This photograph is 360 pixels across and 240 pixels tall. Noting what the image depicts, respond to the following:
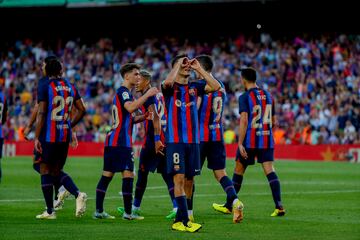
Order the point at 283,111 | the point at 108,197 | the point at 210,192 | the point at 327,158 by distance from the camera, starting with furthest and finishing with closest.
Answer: the point at 283,111 → the point at 327,158 → the point at 210,192 → the point at 108,197

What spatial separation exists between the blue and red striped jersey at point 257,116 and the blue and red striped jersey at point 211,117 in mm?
387

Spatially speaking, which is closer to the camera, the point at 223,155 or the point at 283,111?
the point at 223,155

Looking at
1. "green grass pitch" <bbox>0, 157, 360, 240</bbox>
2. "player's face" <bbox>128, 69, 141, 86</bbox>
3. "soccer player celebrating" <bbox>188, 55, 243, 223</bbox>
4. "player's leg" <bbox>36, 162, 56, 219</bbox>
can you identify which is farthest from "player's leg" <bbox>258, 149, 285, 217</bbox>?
"player's leg" <bbox>36, 162, 56, 219</bbox>

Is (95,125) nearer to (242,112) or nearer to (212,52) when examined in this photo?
(212,52)

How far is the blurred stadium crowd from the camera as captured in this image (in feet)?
115

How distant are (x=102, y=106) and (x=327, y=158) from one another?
444 inches

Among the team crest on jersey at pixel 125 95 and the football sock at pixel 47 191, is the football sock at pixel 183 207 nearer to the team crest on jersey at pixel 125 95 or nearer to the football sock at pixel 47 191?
the team crest on jersey at pixel 125 95

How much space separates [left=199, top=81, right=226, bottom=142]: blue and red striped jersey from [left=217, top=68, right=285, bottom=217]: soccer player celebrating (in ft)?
1.17

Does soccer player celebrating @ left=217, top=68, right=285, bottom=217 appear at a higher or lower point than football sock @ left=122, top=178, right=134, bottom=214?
higher

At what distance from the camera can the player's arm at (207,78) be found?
12.1 meters

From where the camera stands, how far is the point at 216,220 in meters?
13.6

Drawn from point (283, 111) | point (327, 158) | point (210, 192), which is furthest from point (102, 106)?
point (210, 192)

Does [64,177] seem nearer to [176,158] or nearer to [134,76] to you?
[134,76]

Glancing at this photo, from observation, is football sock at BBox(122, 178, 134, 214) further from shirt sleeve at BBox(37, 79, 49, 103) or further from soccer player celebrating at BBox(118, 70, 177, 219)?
shirt sleeve at BBox(37, 79, 49, 103)
